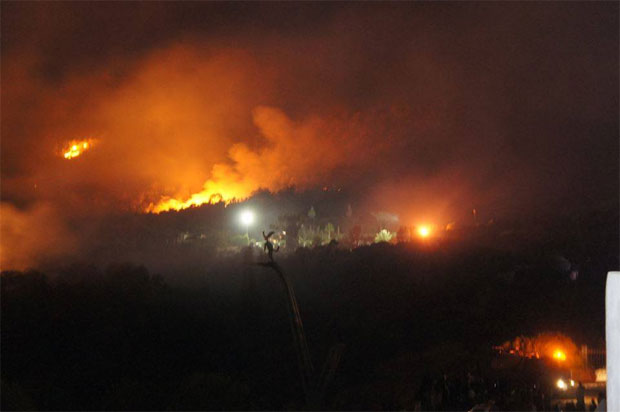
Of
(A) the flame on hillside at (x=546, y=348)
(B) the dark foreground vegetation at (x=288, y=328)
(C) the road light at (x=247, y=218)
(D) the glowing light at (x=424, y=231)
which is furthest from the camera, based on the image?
(D) the glowing light at (x=424, y=231)

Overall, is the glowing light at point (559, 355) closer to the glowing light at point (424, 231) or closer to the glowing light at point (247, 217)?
the glowing light at point (424, 231)

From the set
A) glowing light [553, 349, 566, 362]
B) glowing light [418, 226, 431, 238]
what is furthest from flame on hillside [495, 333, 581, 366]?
glowing light [418, 226, 431, 238]

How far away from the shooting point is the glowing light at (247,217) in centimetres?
2674

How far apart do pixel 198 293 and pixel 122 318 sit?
278 centimetres

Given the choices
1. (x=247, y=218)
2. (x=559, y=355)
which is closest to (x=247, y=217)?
(x=247, y=218)

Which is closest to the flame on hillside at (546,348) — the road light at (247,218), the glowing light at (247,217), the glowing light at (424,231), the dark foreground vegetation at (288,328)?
the dark foreground vegetation at (288,328)

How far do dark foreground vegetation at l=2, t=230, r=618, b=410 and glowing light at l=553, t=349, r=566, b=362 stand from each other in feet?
2.17

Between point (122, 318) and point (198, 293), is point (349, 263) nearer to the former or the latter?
point (198, 293)

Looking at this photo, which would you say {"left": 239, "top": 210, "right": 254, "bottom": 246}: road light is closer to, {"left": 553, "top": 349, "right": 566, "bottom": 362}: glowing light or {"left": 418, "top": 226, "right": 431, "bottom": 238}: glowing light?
{"left": 418, "top": 226, "right": 431, "bottom": 238}: glowing light

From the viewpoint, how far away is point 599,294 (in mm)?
17828

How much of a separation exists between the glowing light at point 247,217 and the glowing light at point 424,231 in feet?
24.9

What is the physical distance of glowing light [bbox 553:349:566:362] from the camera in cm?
1478

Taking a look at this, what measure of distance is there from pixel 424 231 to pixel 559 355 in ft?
43.9

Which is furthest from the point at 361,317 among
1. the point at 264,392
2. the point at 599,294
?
the point at 599,294
